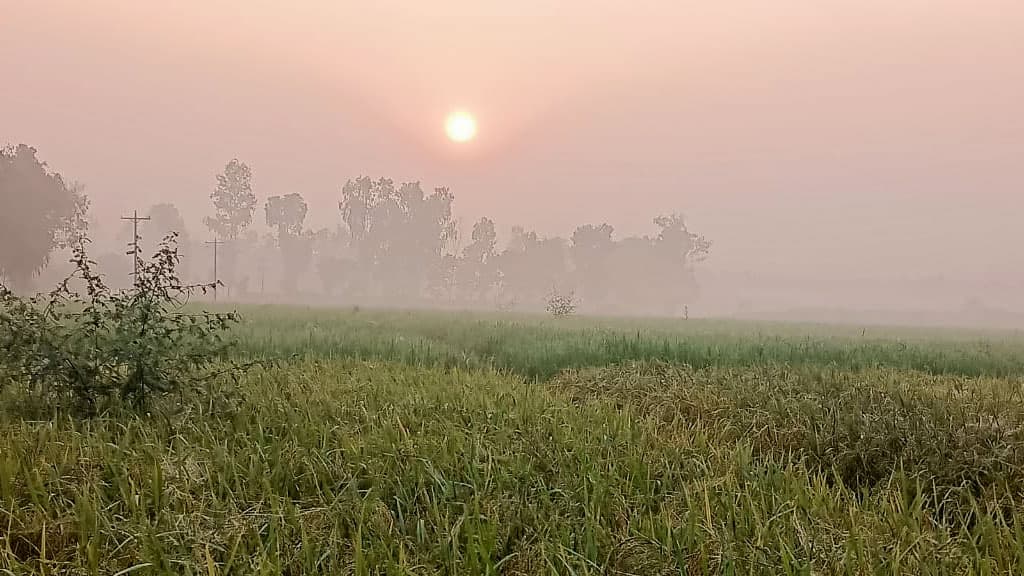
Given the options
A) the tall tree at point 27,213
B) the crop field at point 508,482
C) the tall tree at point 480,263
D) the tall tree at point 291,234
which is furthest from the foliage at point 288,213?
the crop field at point 508,482

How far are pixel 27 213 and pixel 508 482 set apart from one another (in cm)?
4148

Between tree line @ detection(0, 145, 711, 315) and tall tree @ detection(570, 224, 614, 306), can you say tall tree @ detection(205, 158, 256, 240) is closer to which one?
tree line @ detection(0, 145, 711, 315)

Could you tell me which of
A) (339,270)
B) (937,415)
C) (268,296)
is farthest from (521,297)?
(937,415)

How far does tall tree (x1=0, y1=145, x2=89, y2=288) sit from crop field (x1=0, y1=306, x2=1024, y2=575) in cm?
3422

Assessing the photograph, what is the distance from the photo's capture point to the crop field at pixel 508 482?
8.29 feet

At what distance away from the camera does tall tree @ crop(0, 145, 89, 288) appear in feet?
99.0

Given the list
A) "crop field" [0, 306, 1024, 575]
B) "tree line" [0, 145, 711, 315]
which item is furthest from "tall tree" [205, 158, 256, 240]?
"crop field" [0, 306, 1024, 575]

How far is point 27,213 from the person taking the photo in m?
31.1

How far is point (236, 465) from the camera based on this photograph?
3479 mm

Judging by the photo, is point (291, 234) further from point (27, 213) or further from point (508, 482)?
point (508, 482)

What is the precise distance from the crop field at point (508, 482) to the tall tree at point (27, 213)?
34.2 m

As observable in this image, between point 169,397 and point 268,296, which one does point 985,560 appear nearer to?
point 169,397

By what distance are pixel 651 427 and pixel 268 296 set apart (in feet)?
244

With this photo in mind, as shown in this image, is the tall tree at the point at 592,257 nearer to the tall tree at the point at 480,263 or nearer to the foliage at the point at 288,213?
the tall tree at the point at 480,263
